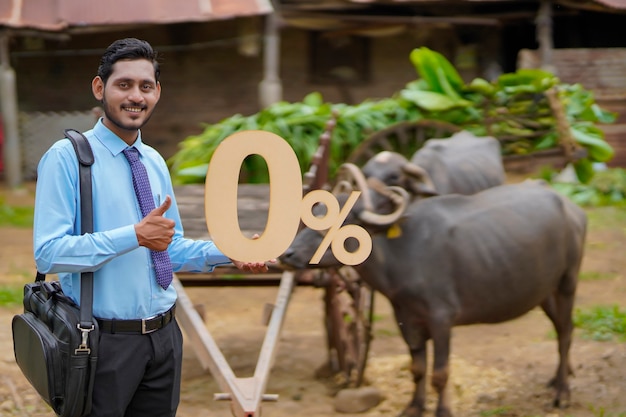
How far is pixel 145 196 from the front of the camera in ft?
8.66

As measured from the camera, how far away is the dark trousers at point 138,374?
101 inches

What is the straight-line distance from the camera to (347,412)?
5328mm

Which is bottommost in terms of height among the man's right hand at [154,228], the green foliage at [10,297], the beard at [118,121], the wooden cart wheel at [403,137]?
the green foliage at [10,297]

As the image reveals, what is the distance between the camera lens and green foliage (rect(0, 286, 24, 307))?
721 cm

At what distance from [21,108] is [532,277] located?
10957mm

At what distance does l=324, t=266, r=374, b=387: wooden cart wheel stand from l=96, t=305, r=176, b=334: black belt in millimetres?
2779

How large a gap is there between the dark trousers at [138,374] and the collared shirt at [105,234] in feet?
0.25

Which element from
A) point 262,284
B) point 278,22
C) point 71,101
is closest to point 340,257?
point 262,284

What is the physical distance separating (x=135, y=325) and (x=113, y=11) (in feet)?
33.4

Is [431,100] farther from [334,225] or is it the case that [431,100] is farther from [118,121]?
[118,121]

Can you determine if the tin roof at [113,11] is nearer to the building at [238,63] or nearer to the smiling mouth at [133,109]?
the building at [238,63]

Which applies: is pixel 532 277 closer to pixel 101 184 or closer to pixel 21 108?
pixel 101 184

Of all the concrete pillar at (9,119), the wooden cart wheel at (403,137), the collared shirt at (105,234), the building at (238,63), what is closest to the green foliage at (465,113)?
the wooden cart wheel at (403,137)

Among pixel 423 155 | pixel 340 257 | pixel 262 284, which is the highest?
pixel 340 257
